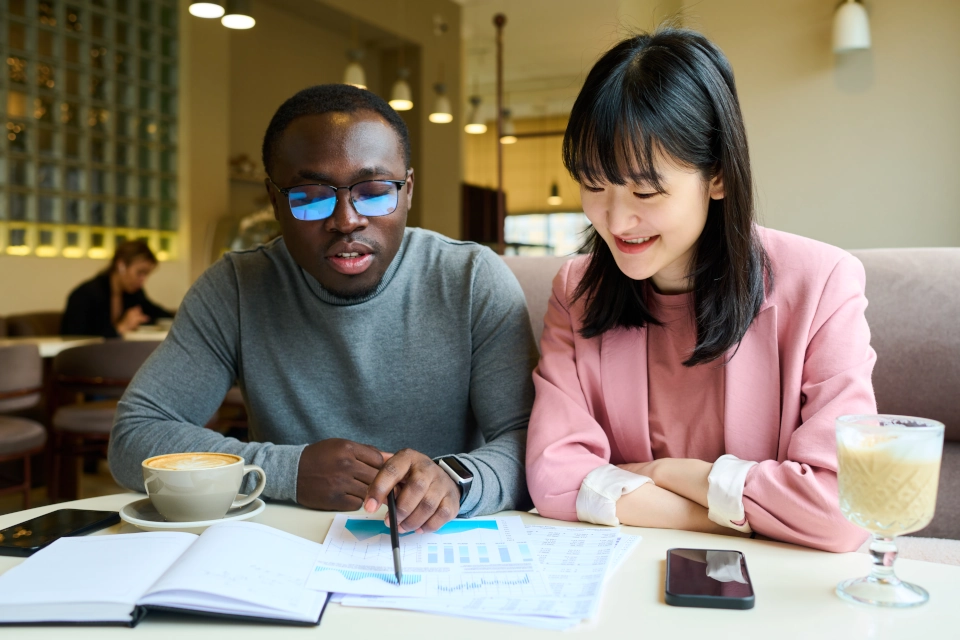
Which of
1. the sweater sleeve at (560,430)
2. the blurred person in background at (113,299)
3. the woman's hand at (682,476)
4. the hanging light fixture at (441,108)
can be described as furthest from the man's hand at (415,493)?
the hanging light fixture at (441,108)

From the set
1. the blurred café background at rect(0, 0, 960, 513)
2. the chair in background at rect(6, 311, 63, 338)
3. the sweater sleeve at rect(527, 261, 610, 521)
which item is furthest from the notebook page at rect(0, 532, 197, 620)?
the chair in background at rect(6, 311, 63, 338)

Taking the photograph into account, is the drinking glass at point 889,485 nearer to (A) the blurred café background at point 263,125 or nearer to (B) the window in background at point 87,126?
(A) the blurred café background at point 263,125

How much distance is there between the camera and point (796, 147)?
4.12 m

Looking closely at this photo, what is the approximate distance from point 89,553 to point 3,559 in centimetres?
12

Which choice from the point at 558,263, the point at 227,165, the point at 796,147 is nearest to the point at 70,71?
the point at 227,165

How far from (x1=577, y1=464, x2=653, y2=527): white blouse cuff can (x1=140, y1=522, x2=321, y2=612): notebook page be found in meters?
0.35

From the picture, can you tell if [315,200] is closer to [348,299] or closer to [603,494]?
[348,299]

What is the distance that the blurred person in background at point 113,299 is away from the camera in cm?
470

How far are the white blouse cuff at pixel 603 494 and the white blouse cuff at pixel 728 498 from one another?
0.09 metres

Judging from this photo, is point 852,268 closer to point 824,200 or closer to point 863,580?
point 863,580

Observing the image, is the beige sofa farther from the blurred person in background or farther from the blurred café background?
the blurred person in background

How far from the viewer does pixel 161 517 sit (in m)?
1.03

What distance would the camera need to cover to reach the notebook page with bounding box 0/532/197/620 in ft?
2.37

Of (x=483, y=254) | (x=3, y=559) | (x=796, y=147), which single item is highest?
A: (x=796, y=147)
